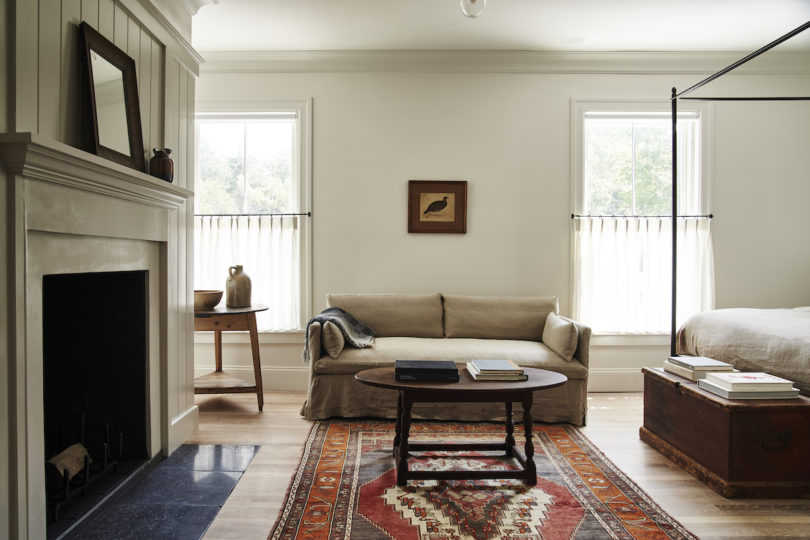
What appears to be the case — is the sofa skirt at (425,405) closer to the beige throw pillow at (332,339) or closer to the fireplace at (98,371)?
the beige throw pillow at (332,339)

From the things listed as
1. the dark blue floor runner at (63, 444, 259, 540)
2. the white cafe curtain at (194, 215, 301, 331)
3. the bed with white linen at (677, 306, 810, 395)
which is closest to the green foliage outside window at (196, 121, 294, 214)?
the white cafe curtain at (194, 215, 301, 331)

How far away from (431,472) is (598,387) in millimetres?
2448

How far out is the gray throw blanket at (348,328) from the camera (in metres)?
3.60

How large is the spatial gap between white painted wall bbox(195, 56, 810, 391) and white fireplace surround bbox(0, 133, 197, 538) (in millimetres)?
1536

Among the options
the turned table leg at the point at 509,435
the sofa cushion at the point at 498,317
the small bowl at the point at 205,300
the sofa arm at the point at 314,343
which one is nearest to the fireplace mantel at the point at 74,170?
the small bowl at the point at 205,300

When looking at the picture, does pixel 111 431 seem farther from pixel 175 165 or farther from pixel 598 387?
pixel 598 387

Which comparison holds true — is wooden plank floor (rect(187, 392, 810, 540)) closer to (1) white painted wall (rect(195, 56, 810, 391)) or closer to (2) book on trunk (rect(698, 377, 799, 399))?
(2) book on trunk (rect(698, 377, 799, 399))

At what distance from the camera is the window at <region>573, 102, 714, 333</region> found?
437 centimetres

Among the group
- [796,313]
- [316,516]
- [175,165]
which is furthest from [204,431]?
[796,313]

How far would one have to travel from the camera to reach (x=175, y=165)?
9.82ft

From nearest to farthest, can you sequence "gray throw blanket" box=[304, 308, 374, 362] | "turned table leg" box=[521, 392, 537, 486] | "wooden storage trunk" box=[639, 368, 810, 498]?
"wooden storage trunk" box=[639, 368, 810, 498] → "turned table leg" box=[521, 392, 537, 486] → "gray throw blanket" box=[304, 308, 374, 362]

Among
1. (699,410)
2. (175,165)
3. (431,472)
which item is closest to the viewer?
(431,472)

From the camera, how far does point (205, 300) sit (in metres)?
3.59

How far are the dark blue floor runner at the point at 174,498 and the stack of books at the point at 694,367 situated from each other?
7.84 feet
